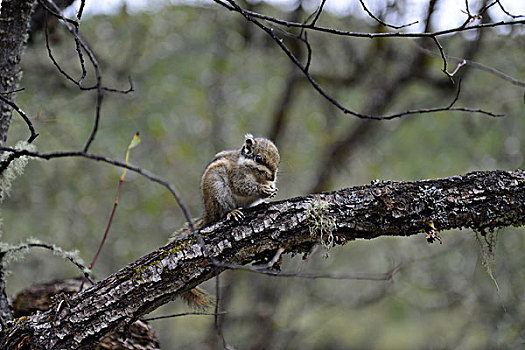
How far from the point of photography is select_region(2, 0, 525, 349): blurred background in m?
5.19

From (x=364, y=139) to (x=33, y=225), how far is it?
149 inches

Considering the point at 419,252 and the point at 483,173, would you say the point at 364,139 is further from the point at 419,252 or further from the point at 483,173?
the point at 483,173

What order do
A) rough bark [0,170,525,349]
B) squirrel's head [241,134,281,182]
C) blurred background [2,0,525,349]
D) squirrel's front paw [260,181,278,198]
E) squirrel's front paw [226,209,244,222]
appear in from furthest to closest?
1. blurred background [2,0,525,349]
2. squirrel's head [241,134,281,182]
3. squirrel's front paw [260,181,278,198]
4. squirrel's front paw [226,209,244,222]
5. rough bark [0,170,525,349]

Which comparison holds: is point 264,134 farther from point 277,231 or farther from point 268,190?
point 277,231

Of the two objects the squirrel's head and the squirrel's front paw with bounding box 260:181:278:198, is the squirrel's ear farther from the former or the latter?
the squirrel's front paw with bounding box 260:181:278:198

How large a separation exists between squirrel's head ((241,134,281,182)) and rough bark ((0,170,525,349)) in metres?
0.75

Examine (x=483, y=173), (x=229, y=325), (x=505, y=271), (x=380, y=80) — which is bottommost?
(x=483, y=173)

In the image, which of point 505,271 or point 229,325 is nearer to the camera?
point 505,271

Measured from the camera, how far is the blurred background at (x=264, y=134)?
519 centimetres

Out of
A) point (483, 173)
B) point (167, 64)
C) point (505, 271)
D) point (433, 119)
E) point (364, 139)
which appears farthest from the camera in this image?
point (433, 119)

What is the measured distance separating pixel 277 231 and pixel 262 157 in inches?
38.9

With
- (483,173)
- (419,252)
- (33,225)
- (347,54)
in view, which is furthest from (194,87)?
(483,173)

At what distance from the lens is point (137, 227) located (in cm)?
637

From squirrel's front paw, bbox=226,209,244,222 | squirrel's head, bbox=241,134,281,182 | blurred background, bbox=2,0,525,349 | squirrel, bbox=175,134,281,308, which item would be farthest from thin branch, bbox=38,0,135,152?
blurred background, bbox=2,0,525,349
